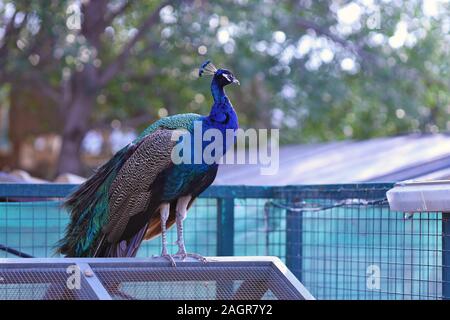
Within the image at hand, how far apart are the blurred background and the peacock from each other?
5628mm

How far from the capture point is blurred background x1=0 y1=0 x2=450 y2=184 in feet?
42.5

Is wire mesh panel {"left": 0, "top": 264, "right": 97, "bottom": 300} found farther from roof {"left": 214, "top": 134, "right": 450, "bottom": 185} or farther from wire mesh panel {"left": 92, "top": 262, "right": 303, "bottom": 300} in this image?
roof {"left": 214, "top": 134, "right": 450, "bottom": 185}

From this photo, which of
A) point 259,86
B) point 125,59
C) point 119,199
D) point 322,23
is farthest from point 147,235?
point 259,86

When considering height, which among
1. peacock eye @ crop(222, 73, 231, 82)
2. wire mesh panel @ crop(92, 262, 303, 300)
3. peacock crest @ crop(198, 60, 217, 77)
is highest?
peacock crest @ crop(198, 60, 217, 77)

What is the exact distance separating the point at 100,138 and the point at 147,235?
1754 cm

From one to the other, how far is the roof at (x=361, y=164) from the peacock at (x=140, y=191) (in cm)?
144

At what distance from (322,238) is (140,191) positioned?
1.48 meters

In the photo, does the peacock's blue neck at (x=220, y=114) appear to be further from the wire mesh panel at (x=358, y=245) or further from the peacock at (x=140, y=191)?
the wire mesh panel at (x=358, y=245)

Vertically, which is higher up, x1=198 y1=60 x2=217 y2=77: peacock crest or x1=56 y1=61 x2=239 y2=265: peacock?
x1=198 y1=60 x2=217 y2=77: peacock crest

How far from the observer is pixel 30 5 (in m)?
12.3

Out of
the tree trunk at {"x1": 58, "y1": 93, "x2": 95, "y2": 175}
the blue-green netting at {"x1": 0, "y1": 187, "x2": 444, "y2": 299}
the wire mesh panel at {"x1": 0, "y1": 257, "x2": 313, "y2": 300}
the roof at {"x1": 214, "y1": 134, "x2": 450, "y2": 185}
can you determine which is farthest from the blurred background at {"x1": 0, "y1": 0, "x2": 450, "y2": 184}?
the wire mesh panel at {"x1": 0, "y1": 257, "x2": 313, "y2": 300}

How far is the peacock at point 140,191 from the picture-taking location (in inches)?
188

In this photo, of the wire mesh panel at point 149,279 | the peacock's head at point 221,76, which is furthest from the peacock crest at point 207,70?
the wire mesh panel at point 149,279

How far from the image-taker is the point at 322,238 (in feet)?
18.5
